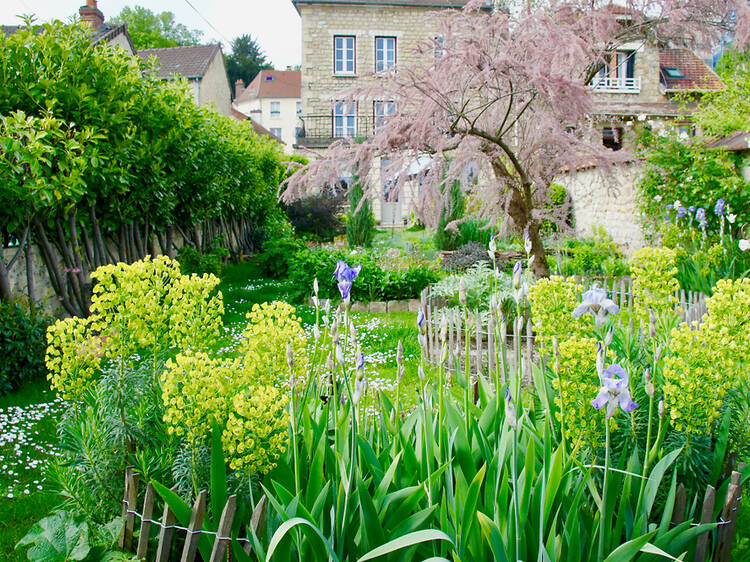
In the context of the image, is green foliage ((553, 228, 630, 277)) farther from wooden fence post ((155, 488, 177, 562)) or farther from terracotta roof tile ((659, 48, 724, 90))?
terracotta roof tile ((659, 48, 724, 90))

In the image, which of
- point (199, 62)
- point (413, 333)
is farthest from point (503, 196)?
point (199, 62)

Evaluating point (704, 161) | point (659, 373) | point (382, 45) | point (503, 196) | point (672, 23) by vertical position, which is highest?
point (382, 45)

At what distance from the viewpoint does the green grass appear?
113 inches

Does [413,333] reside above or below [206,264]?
below

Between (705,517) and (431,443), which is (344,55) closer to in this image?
(431,443)

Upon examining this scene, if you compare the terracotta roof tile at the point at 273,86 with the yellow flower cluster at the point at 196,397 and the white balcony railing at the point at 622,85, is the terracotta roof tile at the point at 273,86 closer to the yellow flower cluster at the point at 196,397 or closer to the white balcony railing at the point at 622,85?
the white balcony railing at the point at 622,85

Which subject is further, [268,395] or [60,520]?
[60,520]

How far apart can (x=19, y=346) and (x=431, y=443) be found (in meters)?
4.45

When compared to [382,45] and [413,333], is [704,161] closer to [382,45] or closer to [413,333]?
[413,333]

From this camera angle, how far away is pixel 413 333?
645cm

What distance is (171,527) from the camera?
1834mm

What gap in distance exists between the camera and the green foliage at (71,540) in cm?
196

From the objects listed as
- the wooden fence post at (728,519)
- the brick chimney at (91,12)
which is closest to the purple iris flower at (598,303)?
the wooden fence post at (728,519)

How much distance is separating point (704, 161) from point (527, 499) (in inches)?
360
